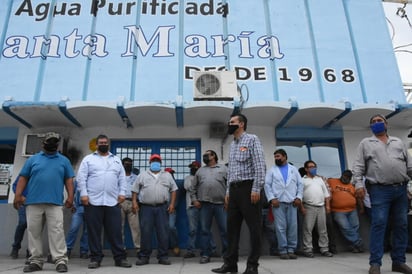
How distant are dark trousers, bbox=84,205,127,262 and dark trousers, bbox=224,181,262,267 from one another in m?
1.62

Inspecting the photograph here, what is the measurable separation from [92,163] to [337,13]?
6.84 meters

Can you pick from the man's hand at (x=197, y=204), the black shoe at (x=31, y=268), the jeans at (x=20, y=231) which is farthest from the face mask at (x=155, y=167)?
the jeans at (x=20, y=231)

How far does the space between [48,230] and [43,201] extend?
0.37m

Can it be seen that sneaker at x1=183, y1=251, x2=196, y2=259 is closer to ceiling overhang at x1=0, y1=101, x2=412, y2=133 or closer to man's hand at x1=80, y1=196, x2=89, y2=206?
man's hand at x1=80, y1=196, x2=89, y2=206

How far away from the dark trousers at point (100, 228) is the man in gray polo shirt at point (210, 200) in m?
1.33

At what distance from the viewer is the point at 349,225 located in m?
6.43

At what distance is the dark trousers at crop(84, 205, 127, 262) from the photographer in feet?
15.0

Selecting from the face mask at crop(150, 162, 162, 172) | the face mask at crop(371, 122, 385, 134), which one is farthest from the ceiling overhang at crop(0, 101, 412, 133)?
the face mask at crop(371, 122, 385, 134)

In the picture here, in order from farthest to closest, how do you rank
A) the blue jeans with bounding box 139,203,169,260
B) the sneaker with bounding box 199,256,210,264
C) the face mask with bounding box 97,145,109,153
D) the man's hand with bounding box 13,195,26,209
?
the sneaker with bounding box 199,256,210,264 → the blue jeans with bounding box 139,203,169,260 → the face mask with bounding box 97,145,109,153 → the man's hand with bounding box 13,195,26,209

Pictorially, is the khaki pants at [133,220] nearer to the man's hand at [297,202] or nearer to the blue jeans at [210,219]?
the blue jeans at [210,219]

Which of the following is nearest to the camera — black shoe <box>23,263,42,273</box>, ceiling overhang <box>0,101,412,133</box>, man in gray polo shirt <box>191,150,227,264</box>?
black shoe <box>23,263,42,273</box>

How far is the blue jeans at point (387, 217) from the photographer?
12.1ft

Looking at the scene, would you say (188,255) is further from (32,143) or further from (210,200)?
(32,143)

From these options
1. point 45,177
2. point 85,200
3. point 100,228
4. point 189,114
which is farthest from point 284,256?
point 45,177
